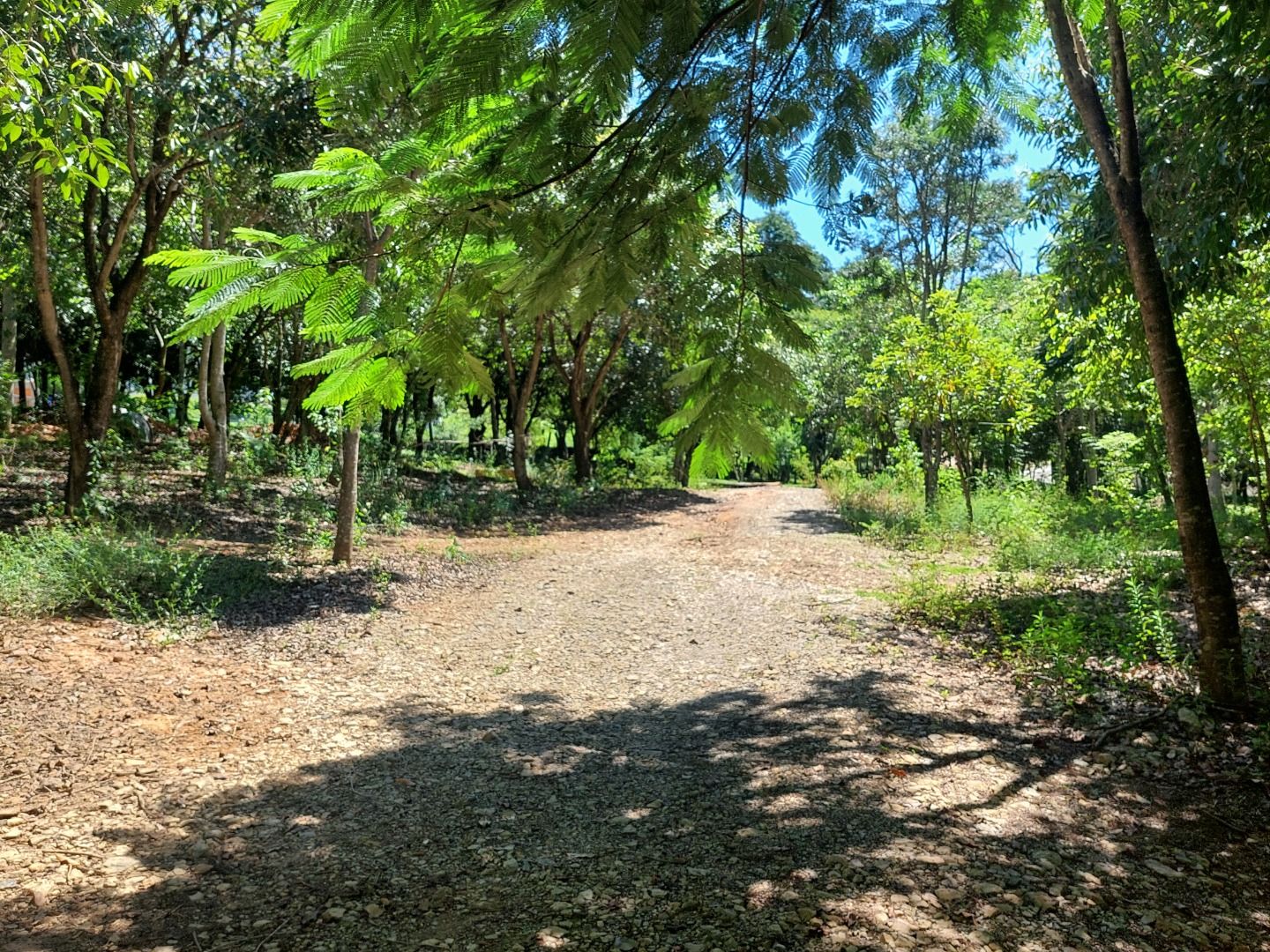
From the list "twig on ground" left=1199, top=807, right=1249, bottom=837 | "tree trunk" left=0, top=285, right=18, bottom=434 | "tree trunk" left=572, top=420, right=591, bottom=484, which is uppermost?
"tree trunk" left=0, top=285, right=18, bottom=434

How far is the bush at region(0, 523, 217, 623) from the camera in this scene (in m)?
5.75

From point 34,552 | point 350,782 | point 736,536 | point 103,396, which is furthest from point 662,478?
point 350,782

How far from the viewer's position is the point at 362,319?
109 inches

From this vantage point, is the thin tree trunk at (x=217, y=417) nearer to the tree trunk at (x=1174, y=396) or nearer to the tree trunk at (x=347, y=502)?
the tree trunk at (x=347, y=502)

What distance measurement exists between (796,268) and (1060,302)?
581cm

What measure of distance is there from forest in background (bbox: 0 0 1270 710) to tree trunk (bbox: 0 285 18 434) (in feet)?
4.16

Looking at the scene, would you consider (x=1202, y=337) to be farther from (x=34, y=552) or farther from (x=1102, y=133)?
(x=34, y=552)

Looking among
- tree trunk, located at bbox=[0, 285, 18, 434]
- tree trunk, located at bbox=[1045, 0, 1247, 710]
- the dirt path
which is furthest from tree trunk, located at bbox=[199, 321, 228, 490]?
tree trunk, located at bbox=[1045, 0, 1247, 710]

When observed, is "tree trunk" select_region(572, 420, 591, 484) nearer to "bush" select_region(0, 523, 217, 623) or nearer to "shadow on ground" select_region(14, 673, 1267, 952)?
"bush" select_region(0, 523, 217, 623)

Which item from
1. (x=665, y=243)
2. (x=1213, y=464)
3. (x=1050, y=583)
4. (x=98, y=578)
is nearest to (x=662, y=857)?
(x=665, y=243)

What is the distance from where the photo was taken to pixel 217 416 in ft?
39.2

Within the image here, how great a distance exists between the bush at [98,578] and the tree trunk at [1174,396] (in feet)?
21.9

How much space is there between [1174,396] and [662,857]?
369 centimetres

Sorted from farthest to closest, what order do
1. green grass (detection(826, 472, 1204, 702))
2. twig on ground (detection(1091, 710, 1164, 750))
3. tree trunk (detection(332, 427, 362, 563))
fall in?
1. tree trunk (detection(332, 427, 362, 563))
2. green grass (detection(826, 472, 1204, 702))
3. twig on ground (detection(1091, 710, 1164, 750))
